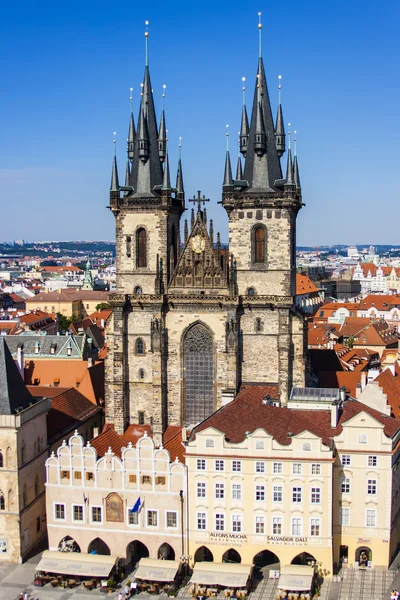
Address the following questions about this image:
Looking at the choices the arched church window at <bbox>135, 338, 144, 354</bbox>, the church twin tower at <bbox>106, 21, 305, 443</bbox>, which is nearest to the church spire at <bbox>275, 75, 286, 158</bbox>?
the church twin tower at <bbox>106, 21, 305, 443</bbox>

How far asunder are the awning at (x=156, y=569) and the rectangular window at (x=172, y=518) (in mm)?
2726

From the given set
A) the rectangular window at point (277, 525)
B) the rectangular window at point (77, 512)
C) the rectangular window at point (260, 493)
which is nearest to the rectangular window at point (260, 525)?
the rectangular window at point (277, 525)

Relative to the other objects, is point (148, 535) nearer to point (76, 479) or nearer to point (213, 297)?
point (76, 479)

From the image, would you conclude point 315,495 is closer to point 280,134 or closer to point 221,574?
point 221,574

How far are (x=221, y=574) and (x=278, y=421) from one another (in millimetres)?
12004

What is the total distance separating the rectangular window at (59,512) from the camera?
61562 millimetres

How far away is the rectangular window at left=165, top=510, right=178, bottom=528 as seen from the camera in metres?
59.5

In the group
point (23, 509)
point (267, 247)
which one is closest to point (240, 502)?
point (23, 509)

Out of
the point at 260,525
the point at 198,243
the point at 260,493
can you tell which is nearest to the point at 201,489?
the point at 260,493

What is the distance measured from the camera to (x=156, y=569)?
5684 centimetres

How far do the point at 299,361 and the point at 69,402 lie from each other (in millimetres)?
23170

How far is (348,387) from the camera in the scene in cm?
8356

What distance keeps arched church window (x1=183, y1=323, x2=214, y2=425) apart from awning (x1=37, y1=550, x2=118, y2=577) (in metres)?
18.7

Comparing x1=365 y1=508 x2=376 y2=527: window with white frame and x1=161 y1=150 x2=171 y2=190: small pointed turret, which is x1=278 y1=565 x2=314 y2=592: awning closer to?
x1=365 y1=508 x2=376 y2=527: window with white frame
